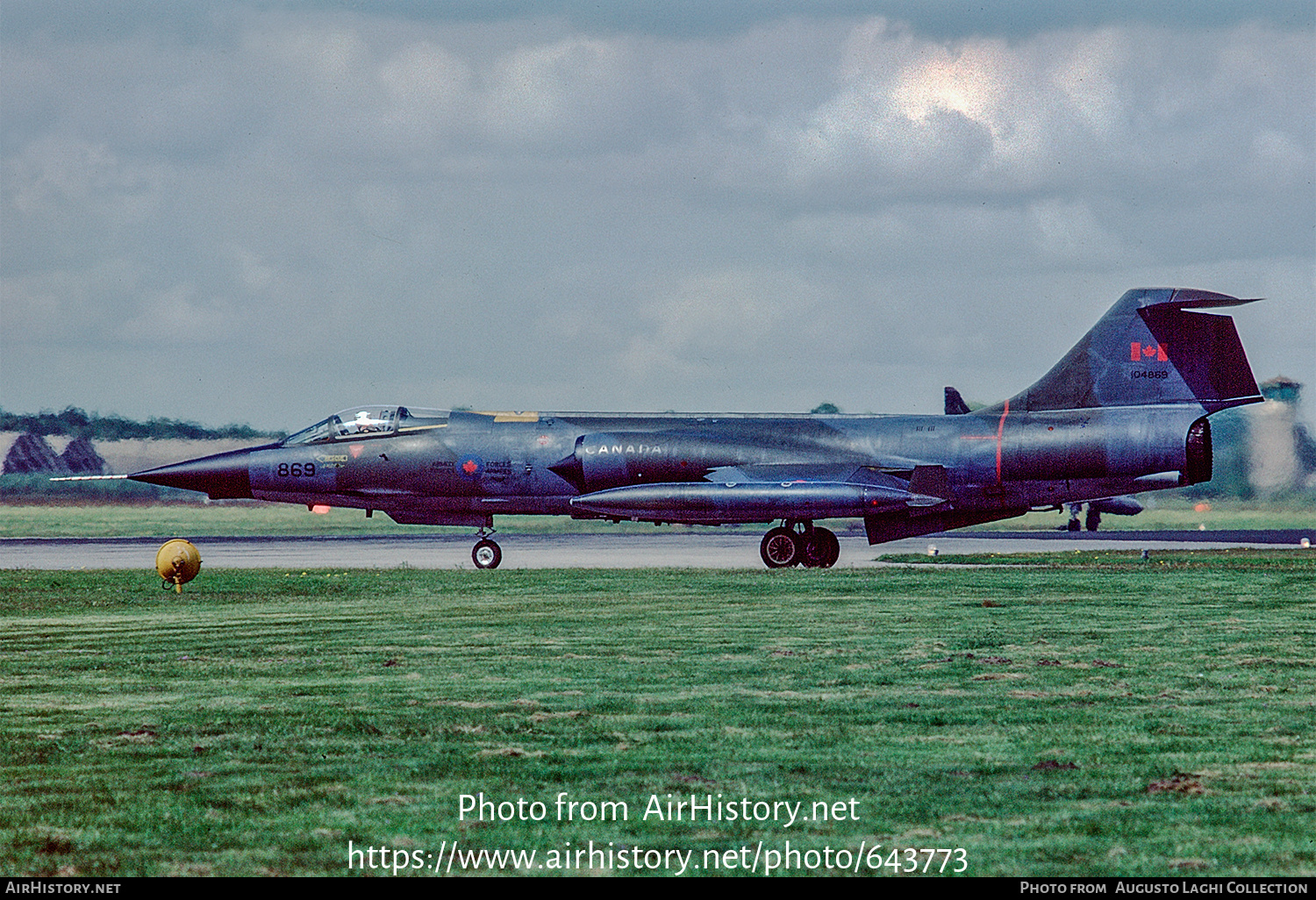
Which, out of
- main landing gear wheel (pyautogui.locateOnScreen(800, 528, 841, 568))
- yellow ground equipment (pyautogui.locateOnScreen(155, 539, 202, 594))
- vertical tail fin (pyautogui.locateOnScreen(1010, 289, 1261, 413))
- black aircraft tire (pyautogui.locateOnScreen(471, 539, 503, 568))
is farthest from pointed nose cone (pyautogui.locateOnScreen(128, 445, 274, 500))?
vertical tail fin (pyautogui.locateOnScreen(1010, 289, 1261, 413))

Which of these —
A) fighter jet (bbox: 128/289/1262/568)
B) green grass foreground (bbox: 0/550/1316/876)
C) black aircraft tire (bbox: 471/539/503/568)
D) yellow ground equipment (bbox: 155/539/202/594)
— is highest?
fighter jet (bbox: 128/289/1262/568)

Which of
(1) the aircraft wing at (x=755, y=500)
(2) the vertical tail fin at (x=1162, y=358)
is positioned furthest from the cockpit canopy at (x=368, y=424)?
(2) the vertical tail fin at (x=1162, y=358)

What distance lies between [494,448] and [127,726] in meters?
20.2

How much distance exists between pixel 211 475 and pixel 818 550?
41.7ft

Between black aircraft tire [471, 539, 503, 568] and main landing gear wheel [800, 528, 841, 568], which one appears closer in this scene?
main landing gear wheel [800, 528, 841, 568]

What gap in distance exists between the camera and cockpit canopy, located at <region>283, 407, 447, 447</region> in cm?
3039

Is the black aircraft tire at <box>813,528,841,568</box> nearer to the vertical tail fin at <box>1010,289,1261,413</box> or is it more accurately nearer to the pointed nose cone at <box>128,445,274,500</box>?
the vertical tail fin at <box>1010,289,1261,413</box>

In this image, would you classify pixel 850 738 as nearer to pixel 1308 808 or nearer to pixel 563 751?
pixel 563 751

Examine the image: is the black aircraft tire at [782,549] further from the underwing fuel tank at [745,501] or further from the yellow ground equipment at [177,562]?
the yellow ground equipment at [177,562]

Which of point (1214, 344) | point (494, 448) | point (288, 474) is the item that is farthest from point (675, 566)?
point (1214, 344)

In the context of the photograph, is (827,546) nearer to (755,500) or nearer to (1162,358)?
(755,500)

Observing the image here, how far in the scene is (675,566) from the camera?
30.4 metres

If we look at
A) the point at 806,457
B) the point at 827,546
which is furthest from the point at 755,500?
the point at 827,546

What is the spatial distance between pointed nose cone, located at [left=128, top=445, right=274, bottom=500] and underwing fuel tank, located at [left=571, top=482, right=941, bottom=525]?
7.86 metres
